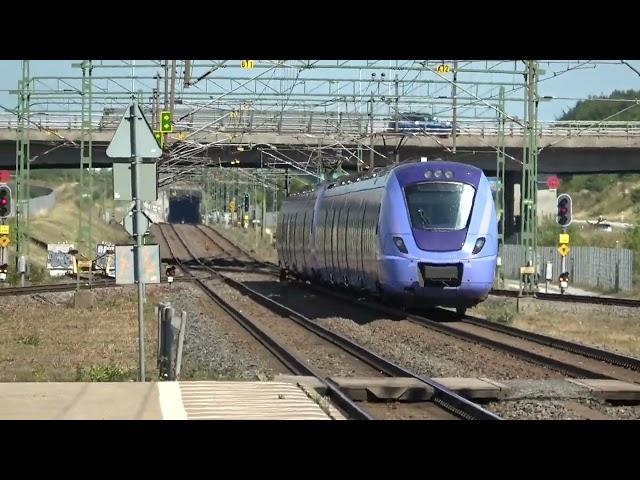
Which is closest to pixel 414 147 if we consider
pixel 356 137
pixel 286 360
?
pixel 356 137

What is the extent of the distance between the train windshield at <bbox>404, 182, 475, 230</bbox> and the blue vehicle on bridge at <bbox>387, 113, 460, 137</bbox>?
94.3 feet

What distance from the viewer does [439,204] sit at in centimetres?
2633

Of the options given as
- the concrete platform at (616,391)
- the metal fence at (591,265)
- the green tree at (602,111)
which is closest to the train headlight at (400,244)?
the concrete platform at (616,391)

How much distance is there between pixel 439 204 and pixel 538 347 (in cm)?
493

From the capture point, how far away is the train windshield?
26.1 metres

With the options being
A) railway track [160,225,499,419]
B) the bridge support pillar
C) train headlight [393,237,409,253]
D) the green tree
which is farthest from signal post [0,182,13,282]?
the green tree

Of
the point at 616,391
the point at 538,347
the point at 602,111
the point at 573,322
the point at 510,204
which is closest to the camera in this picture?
the point at 616,391

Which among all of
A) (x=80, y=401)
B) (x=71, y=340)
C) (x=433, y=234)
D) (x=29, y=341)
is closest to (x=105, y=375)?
(x=80, y=401)

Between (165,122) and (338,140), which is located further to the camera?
(338,140)

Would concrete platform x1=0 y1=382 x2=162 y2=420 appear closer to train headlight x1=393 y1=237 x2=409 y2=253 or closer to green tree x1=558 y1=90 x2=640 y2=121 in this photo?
train headlight x1=393 y1=237 x2=409 y2=253

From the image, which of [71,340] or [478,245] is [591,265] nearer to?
[478,245]

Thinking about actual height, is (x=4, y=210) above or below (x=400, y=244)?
above

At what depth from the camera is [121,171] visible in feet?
51.0

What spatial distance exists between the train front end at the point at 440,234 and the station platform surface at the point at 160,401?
1104 cm
